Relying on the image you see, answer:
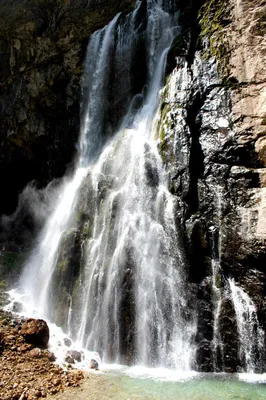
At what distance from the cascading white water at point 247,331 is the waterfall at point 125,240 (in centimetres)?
144

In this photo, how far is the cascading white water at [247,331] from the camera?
9.52 m

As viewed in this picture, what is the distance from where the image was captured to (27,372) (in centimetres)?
912

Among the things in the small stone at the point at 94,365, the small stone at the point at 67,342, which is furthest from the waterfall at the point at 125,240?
the small stone at the point at 94,365

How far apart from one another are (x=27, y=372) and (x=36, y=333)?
192cm

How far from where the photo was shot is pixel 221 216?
37.2 feet

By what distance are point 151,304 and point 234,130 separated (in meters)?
6.68

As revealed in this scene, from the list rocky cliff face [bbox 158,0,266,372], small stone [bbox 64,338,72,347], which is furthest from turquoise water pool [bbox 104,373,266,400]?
small stone [bbox 64,338,72,347]

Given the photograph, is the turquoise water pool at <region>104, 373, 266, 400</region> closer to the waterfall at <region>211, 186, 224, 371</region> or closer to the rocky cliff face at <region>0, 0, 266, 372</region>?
the waterfall at <region>211, 186, 224, 371</region>

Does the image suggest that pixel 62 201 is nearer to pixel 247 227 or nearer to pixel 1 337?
pixel 1 337

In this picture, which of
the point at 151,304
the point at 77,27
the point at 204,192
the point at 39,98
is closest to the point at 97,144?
the point at 39,98

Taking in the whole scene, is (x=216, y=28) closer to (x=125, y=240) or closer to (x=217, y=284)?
(x=125, y=240)

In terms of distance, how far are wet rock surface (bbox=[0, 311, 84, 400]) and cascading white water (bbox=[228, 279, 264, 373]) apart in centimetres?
461

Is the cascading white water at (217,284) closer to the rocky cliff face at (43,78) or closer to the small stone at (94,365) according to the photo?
the small stone at (94,365)

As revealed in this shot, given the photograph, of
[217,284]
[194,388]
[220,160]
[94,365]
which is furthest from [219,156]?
[94,365]
